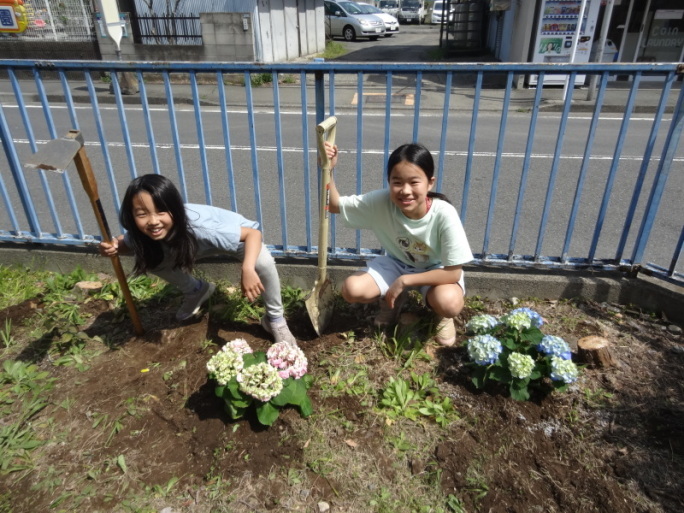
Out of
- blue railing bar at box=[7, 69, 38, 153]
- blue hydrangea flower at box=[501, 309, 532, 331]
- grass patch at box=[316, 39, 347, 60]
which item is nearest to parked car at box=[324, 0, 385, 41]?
grass patch at box=[316, 39, 347, 60]

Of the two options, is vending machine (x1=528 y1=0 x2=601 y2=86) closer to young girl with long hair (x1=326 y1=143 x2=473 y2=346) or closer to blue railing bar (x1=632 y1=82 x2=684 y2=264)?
blue railing bar (x1=632 y1=82 x2=684 y2=264)

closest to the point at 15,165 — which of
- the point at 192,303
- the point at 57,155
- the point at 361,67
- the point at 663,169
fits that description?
the point at 57,155

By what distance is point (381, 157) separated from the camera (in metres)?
6.42

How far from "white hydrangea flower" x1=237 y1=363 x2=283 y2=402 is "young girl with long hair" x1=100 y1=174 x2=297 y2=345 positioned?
37 cm

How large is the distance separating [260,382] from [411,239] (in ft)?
3.54

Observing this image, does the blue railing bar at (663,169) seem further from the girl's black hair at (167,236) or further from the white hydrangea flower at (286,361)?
the girl's black hair at (167,236)

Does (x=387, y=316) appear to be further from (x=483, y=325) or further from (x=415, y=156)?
(x=415, y=156)

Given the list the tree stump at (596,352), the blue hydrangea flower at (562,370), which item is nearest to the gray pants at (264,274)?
the blue hydrangea flower at (562,370)

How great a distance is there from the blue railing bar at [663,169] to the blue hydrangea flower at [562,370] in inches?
47.3

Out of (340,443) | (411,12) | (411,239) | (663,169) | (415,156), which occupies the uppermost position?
(411,12)

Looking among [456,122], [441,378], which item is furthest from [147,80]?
[441,378]

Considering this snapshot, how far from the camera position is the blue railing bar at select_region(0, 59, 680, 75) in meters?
2.62

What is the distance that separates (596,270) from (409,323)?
1.32 metres

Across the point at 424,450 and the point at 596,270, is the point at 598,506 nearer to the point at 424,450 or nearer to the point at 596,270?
the point at 424,450
